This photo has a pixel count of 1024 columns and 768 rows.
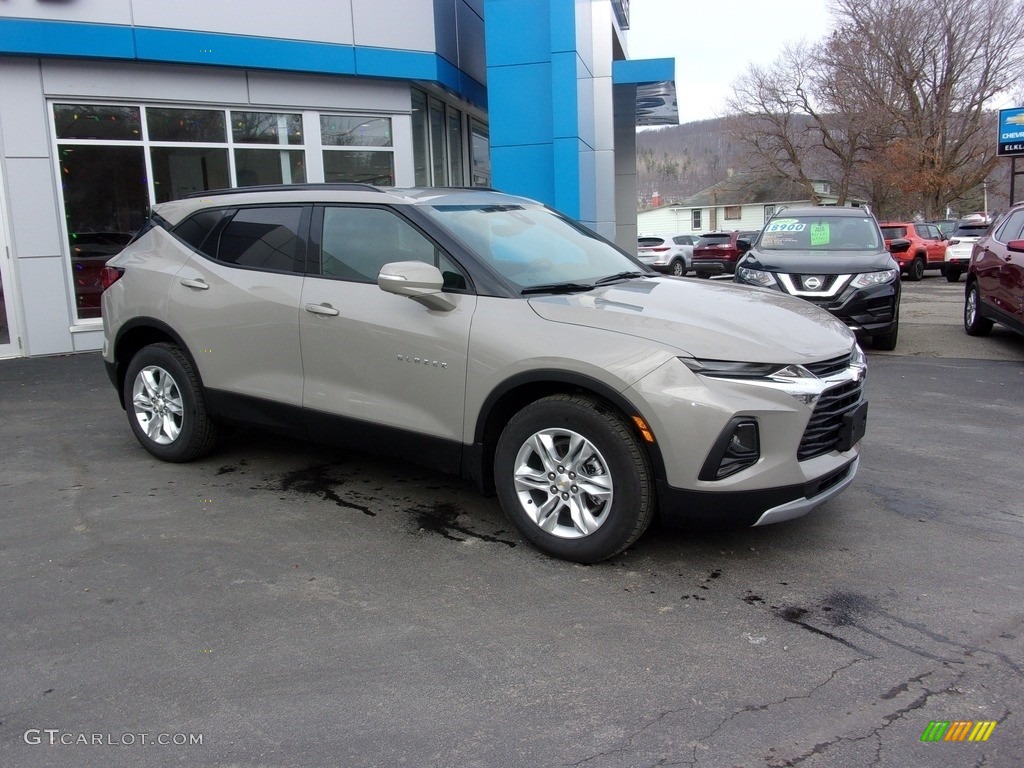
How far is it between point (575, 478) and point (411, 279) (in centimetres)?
122

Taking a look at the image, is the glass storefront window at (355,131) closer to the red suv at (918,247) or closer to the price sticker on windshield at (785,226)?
the price sticker on windshield at (785,226)

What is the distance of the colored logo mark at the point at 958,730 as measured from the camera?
2.64m

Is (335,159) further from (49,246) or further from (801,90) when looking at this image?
(801,90)

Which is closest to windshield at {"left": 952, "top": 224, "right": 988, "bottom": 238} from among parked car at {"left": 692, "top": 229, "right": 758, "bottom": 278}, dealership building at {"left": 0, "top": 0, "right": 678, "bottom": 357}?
parked car at {"left": 692, "top": 229, "right": 758, "bottom": 278}

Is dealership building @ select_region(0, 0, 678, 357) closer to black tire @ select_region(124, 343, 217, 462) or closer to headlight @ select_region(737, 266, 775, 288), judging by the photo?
headlight @ select_region(737, 266, 775, 288)

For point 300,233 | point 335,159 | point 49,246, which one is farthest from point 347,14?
point 300,233

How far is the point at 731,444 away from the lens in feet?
11.7

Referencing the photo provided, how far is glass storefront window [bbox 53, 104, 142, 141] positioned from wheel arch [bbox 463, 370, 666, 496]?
8.81 m

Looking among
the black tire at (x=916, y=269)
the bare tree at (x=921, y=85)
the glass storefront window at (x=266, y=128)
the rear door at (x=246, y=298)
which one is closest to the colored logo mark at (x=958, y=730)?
the rear door at (x=246, y=298)

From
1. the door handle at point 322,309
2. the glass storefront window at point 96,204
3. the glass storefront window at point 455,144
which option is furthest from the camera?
the glass storefront window at point 455,144

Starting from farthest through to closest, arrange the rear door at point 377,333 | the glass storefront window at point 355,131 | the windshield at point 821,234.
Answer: the glass storefront window at point 355,131, the windshield at point 821,234, the rear door at point 377,333

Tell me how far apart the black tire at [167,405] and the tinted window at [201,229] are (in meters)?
0.69

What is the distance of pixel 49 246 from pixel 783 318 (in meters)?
9.41

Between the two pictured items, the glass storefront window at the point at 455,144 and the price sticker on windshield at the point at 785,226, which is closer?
the price sticker on windshield at the point at 785,226
